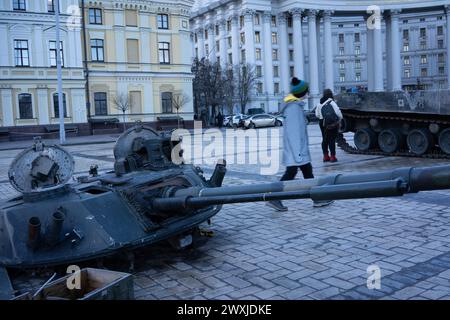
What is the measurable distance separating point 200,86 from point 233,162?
41.5 metres

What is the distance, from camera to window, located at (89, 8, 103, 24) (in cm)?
3778

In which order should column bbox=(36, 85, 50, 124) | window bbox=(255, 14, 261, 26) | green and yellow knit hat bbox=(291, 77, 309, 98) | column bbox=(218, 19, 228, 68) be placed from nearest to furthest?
green and yellow knit hat bbox=(291, 77, 309, 98) → column bbox=(36, 85, 50, 124) → window bbox=(255, 14, 261, 26) → column bbox=(218, 19, 228, 68)

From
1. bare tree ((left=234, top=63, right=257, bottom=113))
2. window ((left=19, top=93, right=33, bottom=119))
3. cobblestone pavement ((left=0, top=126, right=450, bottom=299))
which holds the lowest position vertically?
cobblestone pavement ((left=0, top=126, right=450, bottom=299))

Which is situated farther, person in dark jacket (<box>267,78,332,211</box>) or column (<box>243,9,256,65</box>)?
column (<box>243,9,256,65</box>)

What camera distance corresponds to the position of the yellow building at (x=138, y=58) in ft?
125

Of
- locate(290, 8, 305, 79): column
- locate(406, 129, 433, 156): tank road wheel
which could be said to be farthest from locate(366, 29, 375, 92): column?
locate(406, 129, 433, 156): tank road wheel

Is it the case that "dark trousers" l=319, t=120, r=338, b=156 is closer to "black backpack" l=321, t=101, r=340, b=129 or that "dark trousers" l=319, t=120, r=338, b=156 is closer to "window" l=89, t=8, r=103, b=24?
"black backpack" l=321, t=101, r=340, b=129

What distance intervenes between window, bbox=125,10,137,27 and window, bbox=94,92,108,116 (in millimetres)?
5493

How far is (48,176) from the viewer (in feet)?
17.3

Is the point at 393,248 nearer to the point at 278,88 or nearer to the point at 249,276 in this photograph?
the point at 249,276

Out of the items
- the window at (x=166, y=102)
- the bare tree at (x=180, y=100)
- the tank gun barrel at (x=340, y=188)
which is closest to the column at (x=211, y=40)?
the bare tree at (x=180, y=100)

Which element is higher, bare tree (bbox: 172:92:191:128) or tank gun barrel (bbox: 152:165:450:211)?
bare tree (bbox: 172:92:191:128)
